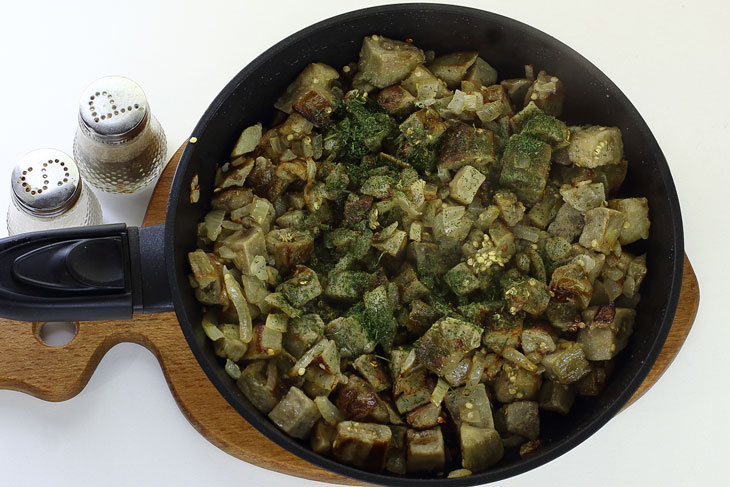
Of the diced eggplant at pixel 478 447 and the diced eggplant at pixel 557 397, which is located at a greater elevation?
the diced eggplant at pixel 557 397

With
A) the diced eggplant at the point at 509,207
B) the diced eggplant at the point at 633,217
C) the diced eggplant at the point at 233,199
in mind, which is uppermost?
the diced eggplant at the point at 633,217

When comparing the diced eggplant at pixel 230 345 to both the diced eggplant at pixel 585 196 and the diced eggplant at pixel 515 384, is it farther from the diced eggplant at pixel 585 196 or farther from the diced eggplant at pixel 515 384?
the diced eggplant at pixel 585 196

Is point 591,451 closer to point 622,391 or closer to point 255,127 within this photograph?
point 622,391

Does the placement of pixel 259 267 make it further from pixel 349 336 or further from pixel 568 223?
pixel 568 223

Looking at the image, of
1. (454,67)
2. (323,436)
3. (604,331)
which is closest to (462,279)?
(604,331)

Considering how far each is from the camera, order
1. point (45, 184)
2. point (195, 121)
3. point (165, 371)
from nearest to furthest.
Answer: point (45, 184), point (165, 371), point (195, 121)

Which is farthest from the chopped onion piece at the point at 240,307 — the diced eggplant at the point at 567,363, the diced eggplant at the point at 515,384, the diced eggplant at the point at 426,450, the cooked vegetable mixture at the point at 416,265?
the diced eggplant at the point at 567,363
